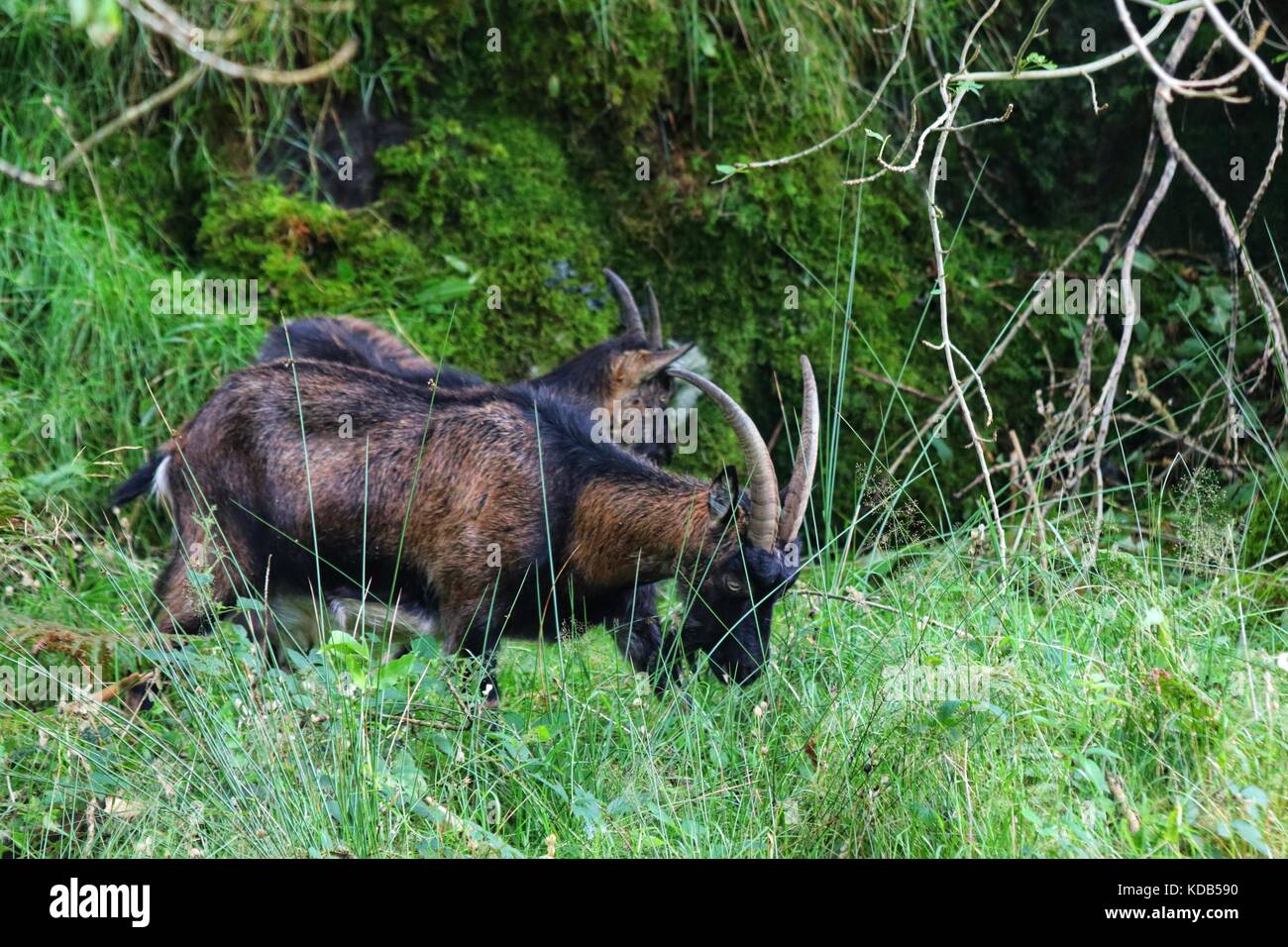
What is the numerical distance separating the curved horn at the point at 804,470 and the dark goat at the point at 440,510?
166 mm

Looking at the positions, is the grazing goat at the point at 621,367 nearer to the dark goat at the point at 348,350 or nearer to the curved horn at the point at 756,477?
the dark goat at the point at 348,350

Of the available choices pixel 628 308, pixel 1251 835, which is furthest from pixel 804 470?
pixel 628 308

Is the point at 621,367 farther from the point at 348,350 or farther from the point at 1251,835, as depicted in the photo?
the point at 1251,835

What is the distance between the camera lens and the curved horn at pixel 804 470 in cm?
517

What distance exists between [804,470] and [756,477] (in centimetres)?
18

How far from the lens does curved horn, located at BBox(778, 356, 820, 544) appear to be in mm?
5172

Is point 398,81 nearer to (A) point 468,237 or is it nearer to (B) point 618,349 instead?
(A) point 468,237

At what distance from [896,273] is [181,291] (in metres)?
3.91

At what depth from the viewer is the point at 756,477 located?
523 centimetres

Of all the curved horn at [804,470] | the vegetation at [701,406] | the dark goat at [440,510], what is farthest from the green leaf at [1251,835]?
the dark goat at [440,510]

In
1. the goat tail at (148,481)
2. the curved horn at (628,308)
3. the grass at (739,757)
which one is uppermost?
the curved horn at (628,308)

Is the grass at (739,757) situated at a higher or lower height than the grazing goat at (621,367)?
lower

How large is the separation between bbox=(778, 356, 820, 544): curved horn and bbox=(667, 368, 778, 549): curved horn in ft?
0.16
